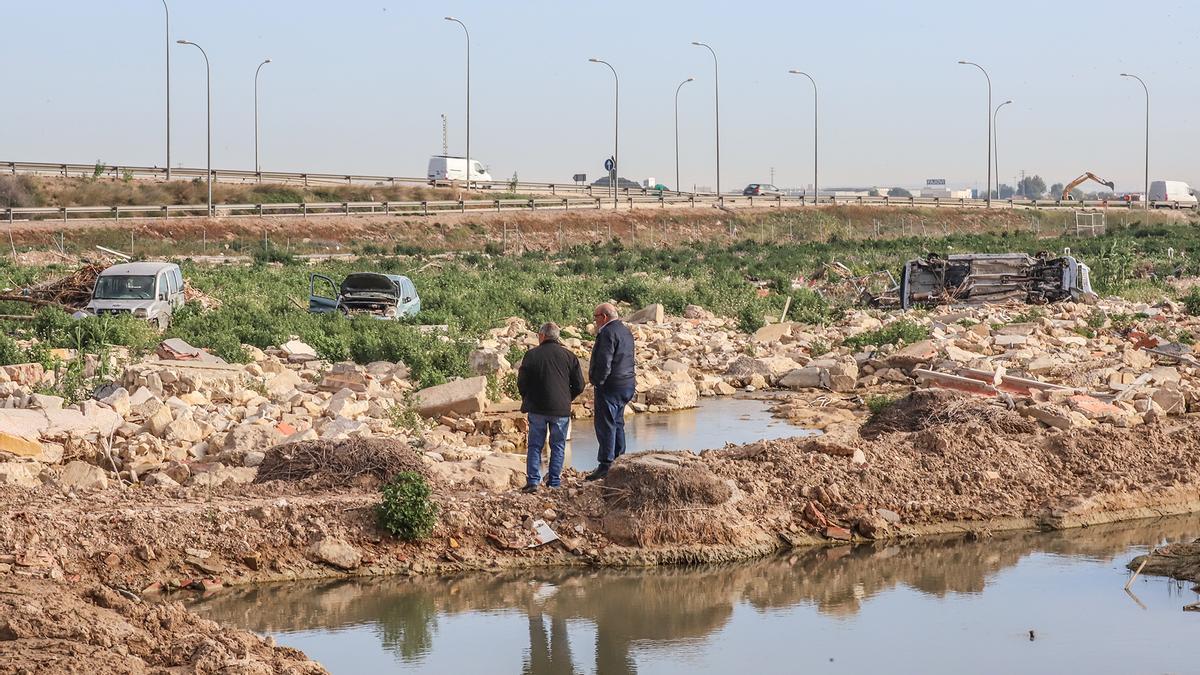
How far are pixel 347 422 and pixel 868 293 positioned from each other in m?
22.5

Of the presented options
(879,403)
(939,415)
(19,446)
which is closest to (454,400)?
(879,403)

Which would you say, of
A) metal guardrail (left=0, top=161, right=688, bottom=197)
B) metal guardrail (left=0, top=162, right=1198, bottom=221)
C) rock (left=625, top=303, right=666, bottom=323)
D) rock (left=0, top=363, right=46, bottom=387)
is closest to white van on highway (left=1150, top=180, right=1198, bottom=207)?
metal guardrail (left=0, top=162, right=1198, bottom=221)

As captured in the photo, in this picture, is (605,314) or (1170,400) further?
(1170,400)

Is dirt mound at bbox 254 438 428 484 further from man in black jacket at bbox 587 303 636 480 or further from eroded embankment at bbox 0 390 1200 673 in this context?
man in black jacket at bbox 587 303 636 480

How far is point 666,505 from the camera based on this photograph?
12.7 meters

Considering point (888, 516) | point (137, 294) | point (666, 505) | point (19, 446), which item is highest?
point (137, 294)

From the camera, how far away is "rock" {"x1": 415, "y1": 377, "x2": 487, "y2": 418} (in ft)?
61.0

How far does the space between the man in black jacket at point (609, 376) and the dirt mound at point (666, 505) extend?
389 mm

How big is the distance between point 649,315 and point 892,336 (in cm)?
667

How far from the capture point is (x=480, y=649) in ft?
34.3

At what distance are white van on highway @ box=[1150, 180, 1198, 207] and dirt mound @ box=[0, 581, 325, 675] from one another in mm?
95923

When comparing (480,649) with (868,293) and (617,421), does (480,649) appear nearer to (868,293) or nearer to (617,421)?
(617,421)

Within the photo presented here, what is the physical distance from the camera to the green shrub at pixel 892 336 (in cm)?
2594

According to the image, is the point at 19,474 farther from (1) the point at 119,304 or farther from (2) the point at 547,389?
(1) the point at 119,304
